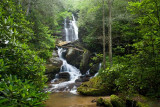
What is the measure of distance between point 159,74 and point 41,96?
4.17 metres

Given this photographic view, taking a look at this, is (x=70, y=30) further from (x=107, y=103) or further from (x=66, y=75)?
(x=107, y=103)

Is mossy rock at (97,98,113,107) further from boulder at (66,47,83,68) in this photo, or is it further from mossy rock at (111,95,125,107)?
boulder at (66,47,83,68)

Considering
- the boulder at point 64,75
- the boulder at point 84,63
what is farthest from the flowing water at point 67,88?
the boulder at point 84,63

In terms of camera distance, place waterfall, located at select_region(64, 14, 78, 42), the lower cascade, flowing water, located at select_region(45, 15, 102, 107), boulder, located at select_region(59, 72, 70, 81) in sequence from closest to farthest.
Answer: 1. flowing water, located at select_region(45, 15, 102, 107)
2. the lower cascade
3. boulder, located at select_region(59, 72, 70, 81)
4. waterfall, located at select_region(64, 14, 78, 42)

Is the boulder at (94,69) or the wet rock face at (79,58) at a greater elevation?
the wet rock face at (79,58)

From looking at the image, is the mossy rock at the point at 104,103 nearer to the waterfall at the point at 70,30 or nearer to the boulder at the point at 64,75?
the boulder at the point at 64,75

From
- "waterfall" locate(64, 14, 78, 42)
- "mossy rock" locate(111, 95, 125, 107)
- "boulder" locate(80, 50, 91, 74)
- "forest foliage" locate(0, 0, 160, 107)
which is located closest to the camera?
"forest foliage" locate(0, 0, 160, 107)

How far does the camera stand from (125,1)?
12.0 metres

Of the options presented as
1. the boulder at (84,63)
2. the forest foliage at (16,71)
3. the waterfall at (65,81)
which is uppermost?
the forest foliage at (16,71)

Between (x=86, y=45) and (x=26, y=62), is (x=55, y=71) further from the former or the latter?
(x=26, y=62)

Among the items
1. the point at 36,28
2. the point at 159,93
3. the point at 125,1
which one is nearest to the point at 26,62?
the point at 159,93

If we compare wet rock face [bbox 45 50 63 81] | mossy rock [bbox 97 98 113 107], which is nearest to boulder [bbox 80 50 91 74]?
wet rock face [bbox 45 50 63 81]

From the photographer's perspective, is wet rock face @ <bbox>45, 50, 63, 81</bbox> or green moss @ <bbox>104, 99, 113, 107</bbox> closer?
green moss @ <bbox>104, 99, 113, 107</bbox>

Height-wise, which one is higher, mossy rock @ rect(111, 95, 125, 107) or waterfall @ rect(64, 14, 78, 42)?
waterfall @ rect(64, 14, 78, 42)
